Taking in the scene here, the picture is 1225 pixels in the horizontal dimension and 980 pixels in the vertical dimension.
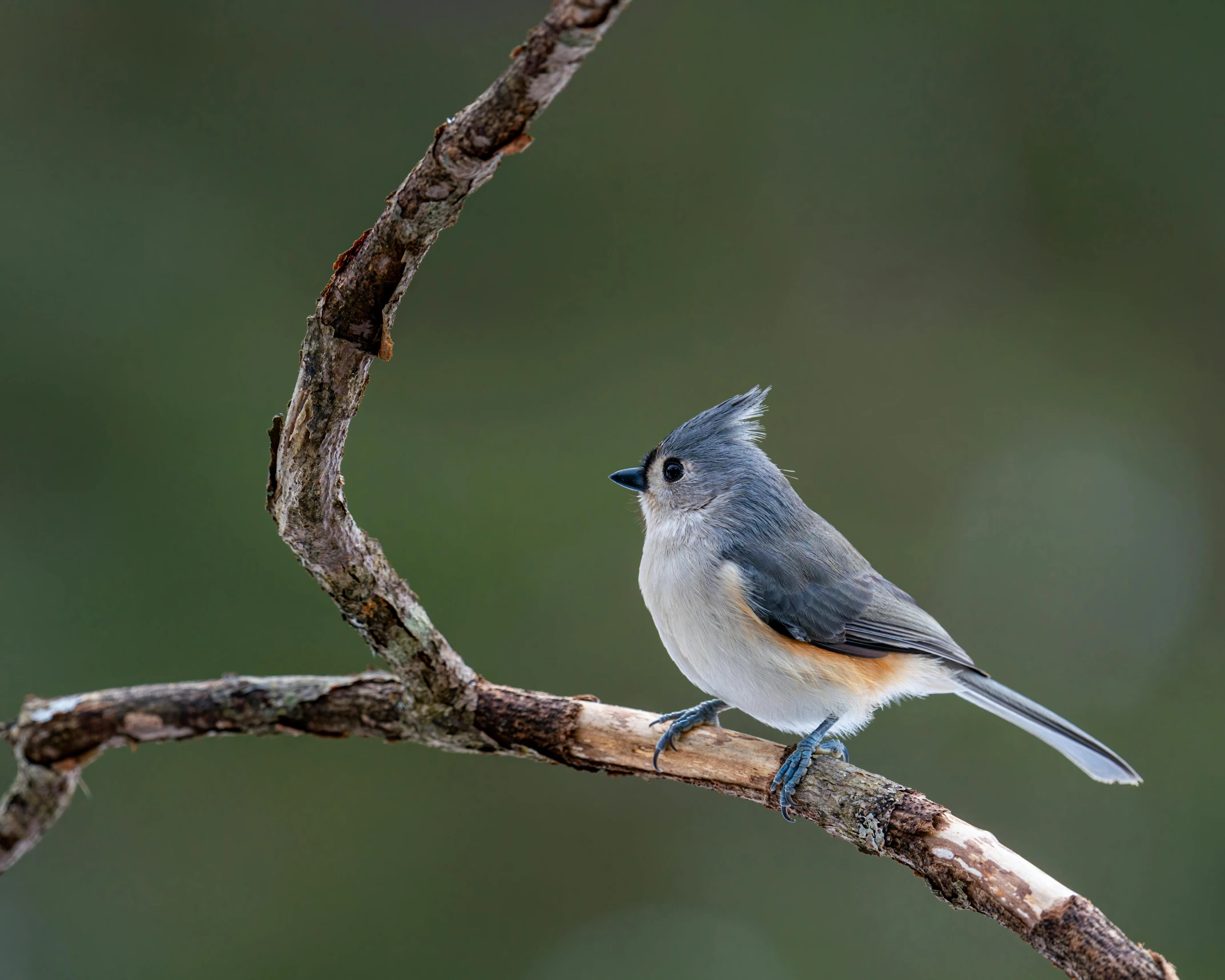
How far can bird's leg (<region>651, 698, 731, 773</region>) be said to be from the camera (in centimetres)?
147

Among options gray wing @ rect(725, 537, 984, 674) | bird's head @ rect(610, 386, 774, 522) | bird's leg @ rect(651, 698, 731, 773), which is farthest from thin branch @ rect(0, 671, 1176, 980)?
bird's head @ rect(610, 386, 774, 522)

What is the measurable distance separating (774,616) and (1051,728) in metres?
0.54

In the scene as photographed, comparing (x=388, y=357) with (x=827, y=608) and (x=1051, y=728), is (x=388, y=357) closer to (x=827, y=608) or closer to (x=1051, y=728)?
(x=827, y=608)

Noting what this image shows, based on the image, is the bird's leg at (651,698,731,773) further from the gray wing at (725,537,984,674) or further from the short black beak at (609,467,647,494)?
the short black beak at (609,467,647,494)

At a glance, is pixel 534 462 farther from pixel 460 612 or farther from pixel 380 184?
pixel 380 184

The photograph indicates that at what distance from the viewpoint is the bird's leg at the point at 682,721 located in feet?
4.82

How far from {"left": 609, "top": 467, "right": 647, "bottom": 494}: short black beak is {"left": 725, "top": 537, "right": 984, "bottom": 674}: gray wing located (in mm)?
266

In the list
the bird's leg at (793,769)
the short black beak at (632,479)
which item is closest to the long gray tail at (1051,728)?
the bird's leg at (793,769)

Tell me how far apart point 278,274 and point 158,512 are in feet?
2.60

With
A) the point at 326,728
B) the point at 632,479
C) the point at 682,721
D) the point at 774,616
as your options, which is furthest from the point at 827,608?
the point at 326,728

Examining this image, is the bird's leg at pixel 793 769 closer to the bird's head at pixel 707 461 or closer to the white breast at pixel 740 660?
the white breast at pixel 740 660

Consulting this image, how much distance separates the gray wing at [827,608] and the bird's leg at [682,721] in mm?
187

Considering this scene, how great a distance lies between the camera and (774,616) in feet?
5.10

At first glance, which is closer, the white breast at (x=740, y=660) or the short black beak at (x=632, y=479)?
the white breast at (x=740, y=660)
